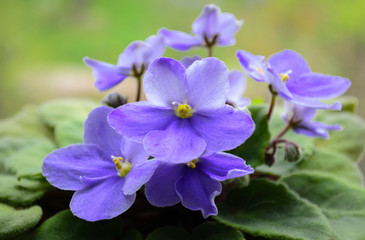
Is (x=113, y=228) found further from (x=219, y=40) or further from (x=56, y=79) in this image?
(x=56, y=79)

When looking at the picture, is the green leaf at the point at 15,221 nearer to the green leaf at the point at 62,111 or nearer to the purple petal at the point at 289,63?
the green leaf at the point at 62,111

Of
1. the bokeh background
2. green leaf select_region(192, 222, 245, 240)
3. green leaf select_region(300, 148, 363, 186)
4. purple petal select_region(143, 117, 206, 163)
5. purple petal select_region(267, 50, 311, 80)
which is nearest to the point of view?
purple petal select_region(143, 117, 206, 163)

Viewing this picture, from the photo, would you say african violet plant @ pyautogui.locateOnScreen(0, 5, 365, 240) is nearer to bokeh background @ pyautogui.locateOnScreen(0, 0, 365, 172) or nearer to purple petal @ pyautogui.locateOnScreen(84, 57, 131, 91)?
purple petal @ pyautogui.locateOnScreen(84, 57, 131, 91)

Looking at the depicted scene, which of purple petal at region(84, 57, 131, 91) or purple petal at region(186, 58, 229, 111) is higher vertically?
purple petal at region(186, 58, 229, 111)

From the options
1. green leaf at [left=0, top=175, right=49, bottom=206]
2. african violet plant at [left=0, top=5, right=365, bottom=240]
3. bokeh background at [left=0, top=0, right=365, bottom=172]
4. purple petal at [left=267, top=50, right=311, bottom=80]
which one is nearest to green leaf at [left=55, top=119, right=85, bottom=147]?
african violet plant at [left=0, top=5, right=365, bottom=240]

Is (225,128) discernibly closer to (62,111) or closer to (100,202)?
(100,202)

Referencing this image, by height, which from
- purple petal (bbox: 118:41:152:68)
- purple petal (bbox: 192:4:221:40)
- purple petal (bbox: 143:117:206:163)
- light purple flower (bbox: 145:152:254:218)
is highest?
purple petal (bbox: 192:4:221:40)
